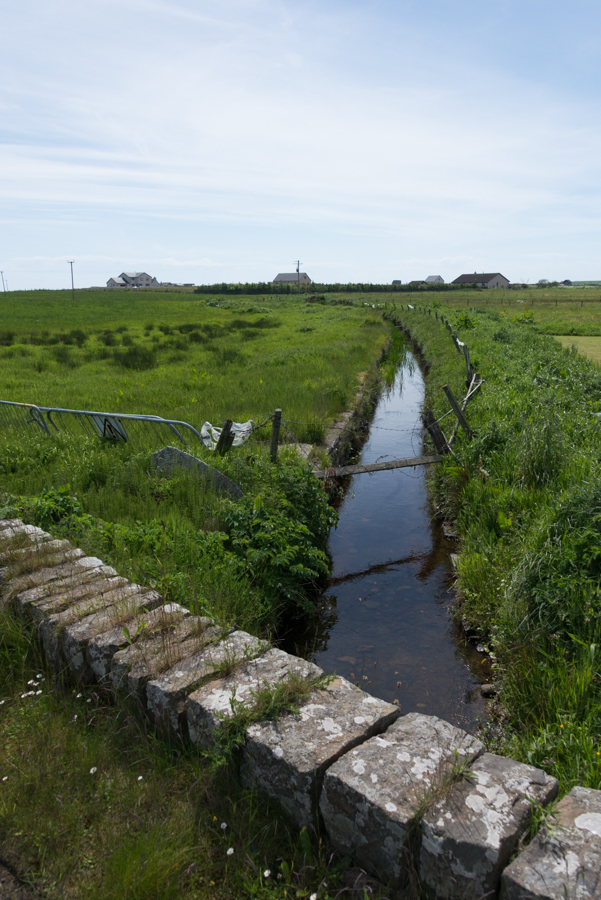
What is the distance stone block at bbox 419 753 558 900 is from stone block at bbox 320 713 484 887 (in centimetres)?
7

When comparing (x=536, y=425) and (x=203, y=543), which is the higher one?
(x=536, y=425)

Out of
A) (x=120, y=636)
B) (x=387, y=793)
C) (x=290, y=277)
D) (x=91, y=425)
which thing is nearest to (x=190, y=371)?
(x=91, y=425)

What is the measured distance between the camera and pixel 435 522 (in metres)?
8.04

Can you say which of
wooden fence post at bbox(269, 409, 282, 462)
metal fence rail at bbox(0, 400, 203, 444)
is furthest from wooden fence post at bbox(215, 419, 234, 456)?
wooden fence post at bbox(269, 409, 282, 462)

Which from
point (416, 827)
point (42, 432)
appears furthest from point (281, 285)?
point (416, 827)

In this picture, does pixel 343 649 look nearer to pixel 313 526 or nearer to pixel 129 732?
pixel 313 526

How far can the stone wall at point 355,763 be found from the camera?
2.00 m

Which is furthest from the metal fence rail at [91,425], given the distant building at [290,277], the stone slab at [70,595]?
the distant building at [290,277]

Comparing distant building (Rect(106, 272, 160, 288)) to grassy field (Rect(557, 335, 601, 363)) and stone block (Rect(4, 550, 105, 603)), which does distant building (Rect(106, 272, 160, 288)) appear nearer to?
grassy field (Rect(557, 335, 601, 363))

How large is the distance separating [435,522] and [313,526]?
8.40 ft

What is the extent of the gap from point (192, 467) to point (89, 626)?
10.9 ft

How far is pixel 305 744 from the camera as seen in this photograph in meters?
2.50

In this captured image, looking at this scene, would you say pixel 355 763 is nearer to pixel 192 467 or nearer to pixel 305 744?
pixel 305 744

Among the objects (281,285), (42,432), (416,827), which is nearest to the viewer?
(416,827)
